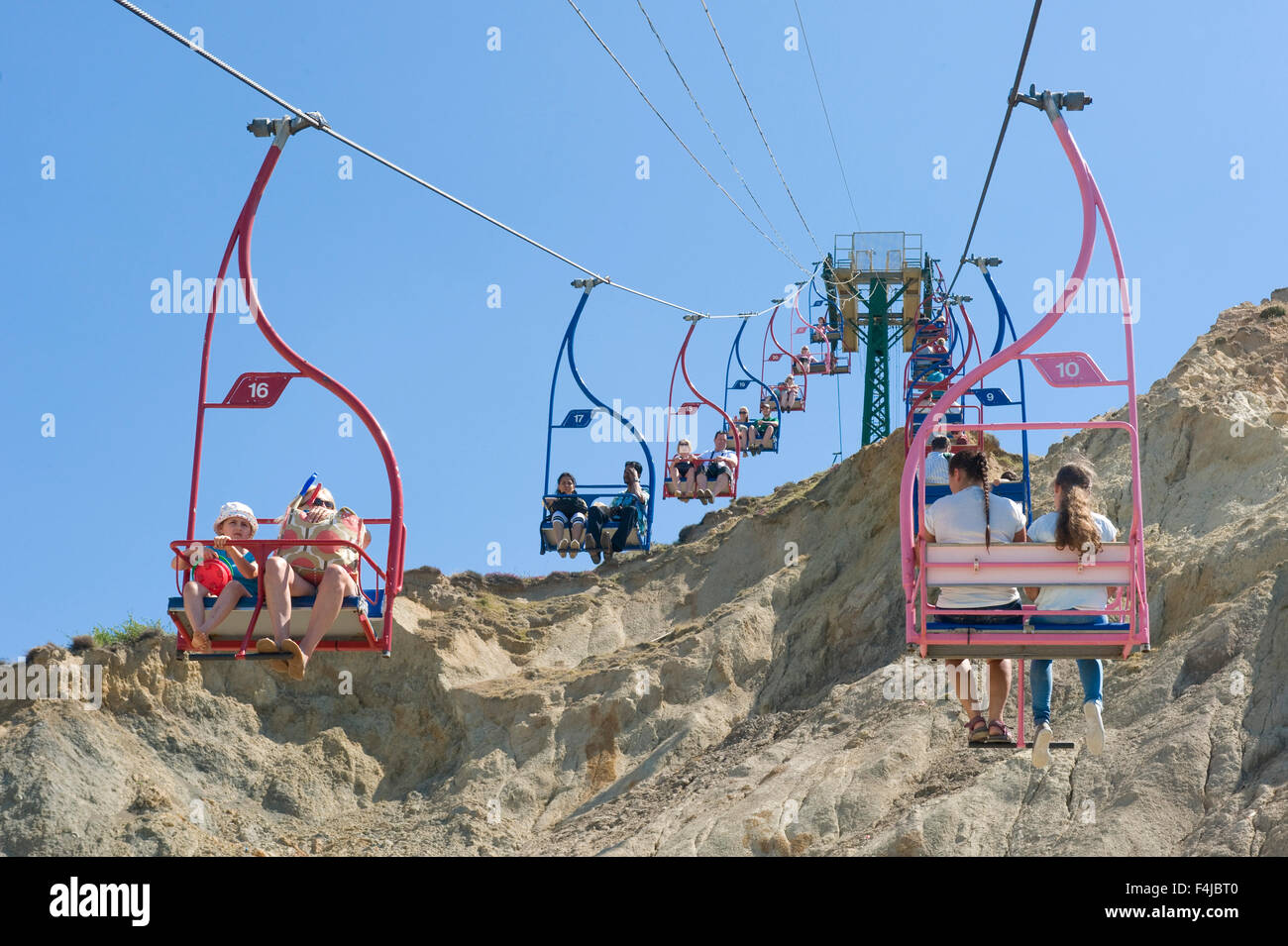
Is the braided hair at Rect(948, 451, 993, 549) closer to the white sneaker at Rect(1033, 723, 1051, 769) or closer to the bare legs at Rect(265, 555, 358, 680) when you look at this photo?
the white sneaker at Rect(1033, 723, 1051, 769)

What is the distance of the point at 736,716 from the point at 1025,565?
14.8 metres

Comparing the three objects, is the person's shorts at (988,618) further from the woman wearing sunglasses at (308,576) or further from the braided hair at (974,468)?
the woman wearing sunglasses at (308,576)

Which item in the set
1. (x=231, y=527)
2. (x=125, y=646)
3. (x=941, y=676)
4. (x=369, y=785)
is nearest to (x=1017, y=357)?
(x=231, y=527)

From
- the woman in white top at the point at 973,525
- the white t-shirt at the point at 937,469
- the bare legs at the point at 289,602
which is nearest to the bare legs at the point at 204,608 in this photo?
the bare legs at the point at 289,602

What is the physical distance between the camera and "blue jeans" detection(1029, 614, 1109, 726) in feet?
38.9

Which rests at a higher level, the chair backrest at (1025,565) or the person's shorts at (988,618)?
the chair backrest at (1025,565)

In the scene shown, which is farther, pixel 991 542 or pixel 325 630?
pixel 325 630

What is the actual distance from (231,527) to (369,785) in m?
15.2

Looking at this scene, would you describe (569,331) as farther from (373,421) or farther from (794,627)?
(373,421)

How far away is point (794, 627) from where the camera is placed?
2720 centimetres

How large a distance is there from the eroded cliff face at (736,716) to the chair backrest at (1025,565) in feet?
22.5

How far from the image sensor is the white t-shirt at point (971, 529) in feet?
38.8

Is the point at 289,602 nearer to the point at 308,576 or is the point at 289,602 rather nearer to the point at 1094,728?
the point at 308,576

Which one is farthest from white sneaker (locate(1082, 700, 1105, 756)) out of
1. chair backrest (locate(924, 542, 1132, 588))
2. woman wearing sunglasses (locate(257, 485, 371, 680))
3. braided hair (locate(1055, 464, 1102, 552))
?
woman wearing sunglasses (locate(257, 485, 371, 680))
